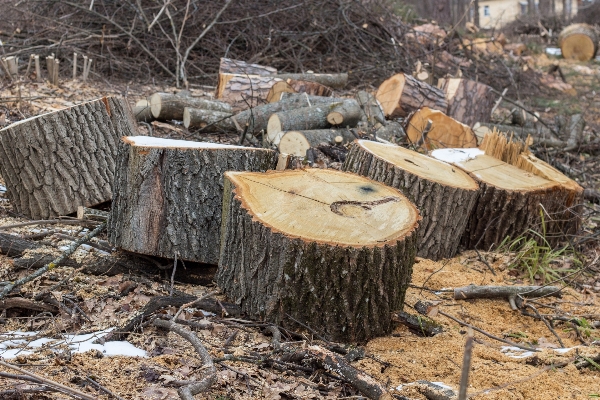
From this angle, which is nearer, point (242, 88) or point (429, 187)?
point (429, 187)

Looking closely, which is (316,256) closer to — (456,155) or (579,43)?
(456,155)

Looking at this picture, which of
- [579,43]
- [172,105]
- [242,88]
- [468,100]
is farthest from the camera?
[579,43]

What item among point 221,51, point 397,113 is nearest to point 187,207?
point 397,113

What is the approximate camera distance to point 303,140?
19.8ft

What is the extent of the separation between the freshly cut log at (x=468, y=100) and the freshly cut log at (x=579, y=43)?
926 centimetres

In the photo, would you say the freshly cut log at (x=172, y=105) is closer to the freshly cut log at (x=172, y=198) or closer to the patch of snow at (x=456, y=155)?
the patch of snow at (x=456, y=155)

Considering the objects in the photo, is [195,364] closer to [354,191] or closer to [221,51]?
[354,191]

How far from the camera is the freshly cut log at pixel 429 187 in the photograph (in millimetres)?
4363

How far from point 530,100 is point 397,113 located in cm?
390

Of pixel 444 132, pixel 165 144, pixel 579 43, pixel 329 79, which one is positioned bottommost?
pixel 444 132

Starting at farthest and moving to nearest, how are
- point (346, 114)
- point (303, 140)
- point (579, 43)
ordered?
point (579, 43) < point (346, 114) < point (303, 140)

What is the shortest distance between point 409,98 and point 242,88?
2000 millimetres

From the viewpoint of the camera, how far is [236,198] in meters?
3.16

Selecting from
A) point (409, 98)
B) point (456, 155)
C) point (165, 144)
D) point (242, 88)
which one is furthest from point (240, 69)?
point (165, 144)
